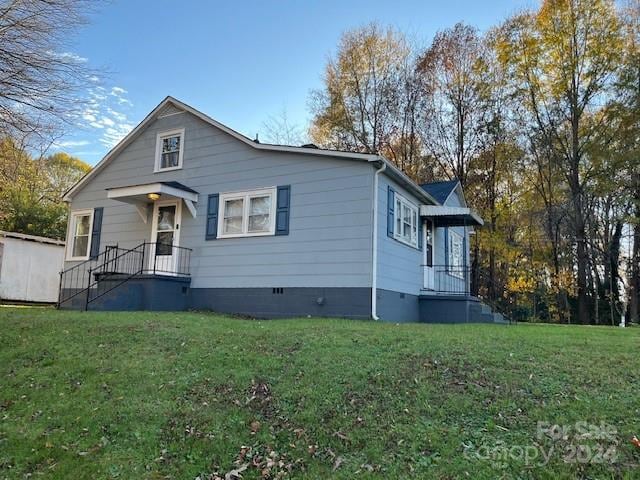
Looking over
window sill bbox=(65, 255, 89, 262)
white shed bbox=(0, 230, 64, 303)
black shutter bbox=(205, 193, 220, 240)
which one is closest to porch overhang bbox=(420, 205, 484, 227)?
black shutter bbox=(205, 193, 220, 240)

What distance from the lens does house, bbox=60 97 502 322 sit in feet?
34.4

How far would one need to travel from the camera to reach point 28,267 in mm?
18719

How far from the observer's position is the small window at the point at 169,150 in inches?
522

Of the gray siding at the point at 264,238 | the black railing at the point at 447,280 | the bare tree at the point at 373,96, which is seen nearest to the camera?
the gray siding at the point at 264,238

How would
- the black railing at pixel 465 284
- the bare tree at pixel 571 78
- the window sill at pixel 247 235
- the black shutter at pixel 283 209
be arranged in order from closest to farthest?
1. the black shutter at pixel 283 209
2. the window sill at pixel 247 235
3. the black railing at pixel 465 284
4. the bare tree at pixel 571 78

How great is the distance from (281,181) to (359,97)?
14.2 meters

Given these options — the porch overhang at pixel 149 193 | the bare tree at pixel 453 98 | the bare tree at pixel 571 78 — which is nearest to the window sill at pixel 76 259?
the porch overhang at pixel 149 193

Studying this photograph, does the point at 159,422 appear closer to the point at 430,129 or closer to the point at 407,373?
the point at 407,373

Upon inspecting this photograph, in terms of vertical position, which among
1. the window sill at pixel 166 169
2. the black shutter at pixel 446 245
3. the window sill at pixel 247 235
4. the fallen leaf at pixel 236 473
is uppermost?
the window sill at pixel 166 169

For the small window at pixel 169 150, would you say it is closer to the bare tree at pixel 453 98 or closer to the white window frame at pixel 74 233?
the white window frame at pixel 74 233

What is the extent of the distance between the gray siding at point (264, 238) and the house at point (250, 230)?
1.1 inches

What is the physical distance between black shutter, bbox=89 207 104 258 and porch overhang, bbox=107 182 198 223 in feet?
4.88

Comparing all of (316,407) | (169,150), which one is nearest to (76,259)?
(169,150)

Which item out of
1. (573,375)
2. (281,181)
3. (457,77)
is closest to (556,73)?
(457,77)
